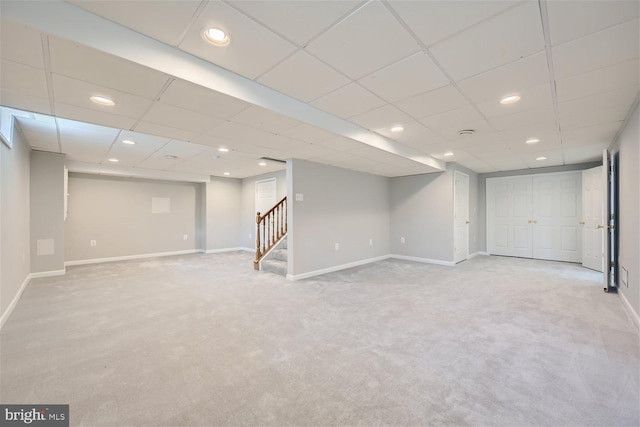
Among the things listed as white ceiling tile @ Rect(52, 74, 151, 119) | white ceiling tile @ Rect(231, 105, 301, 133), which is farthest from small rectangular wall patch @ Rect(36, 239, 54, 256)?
white ceiling tile @ Rect(231, 105, 301, 133)

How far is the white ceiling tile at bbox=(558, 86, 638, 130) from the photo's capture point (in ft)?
8.54

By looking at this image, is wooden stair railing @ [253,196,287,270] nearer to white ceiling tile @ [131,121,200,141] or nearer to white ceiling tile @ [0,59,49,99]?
white ceiling tile @ [131,121,200,141]

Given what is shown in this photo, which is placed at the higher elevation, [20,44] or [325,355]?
[20,44]

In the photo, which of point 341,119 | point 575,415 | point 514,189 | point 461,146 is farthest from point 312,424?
point 514,189

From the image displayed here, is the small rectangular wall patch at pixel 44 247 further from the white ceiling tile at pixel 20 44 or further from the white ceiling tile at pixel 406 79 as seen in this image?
the white ceiling tile at pixel 406 79

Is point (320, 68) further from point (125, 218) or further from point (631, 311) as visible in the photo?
point (125, 218)

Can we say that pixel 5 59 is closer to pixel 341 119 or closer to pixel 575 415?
pixel 341 119

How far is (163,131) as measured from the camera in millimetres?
3174

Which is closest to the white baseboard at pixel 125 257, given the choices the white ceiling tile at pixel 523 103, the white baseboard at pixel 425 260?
the white baseboard at pixel 425 260

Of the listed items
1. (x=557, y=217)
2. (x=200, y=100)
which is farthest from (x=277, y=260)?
(x=557, y=217)

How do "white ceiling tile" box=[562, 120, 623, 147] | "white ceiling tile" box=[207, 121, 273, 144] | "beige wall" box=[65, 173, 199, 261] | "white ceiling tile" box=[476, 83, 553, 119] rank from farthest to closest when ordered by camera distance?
"beige wall" box=[65, 173, 199, 261], "white ceiling tile" box=[562, 120, 623, 147], "white ceiling tile" box=[207, 121, 273, 144], "white ceiling tile" box=[476, 83, 553, 119]

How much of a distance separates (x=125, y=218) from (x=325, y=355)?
23.0ft

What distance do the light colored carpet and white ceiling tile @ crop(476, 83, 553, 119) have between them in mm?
2323

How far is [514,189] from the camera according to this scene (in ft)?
23.2
